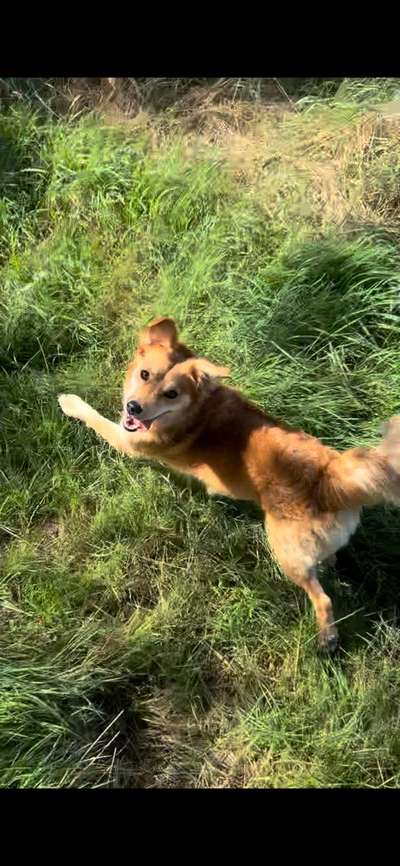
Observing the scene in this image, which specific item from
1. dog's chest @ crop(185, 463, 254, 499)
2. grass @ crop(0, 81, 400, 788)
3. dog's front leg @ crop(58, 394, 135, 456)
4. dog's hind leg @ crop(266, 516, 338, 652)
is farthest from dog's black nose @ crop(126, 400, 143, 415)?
dog's hind leg @ crop(266, 516, 338, 652)

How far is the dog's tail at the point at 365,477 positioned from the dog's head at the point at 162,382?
783 millimetres

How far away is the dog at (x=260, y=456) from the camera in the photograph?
3271mm

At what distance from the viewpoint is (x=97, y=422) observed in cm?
416

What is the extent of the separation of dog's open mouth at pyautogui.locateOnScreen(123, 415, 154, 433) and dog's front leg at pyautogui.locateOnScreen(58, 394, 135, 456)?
3.3 inches

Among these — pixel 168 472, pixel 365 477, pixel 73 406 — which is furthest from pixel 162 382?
pixel 365 477

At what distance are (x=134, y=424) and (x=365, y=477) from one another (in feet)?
4.26

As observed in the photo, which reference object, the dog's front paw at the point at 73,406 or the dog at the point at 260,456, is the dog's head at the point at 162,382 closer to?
the dog at the point at 260,456

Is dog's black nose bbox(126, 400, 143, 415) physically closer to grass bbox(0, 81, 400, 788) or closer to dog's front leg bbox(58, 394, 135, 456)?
dog's front leg bbox(58, 394, 135, 456)

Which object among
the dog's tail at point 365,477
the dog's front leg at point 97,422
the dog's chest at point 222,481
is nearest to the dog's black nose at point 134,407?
the dog's front leg at point 97,422

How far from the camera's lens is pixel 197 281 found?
467 centimetres

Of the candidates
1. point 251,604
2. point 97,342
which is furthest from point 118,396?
point 251,604

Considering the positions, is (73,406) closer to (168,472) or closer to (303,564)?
(168,472)

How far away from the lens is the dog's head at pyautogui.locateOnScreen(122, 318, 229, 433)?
→ 3.64 meters

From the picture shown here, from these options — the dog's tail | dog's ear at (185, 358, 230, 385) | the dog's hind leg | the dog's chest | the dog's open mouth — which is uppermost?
dog's ear at (185, 358, 230, 385)
